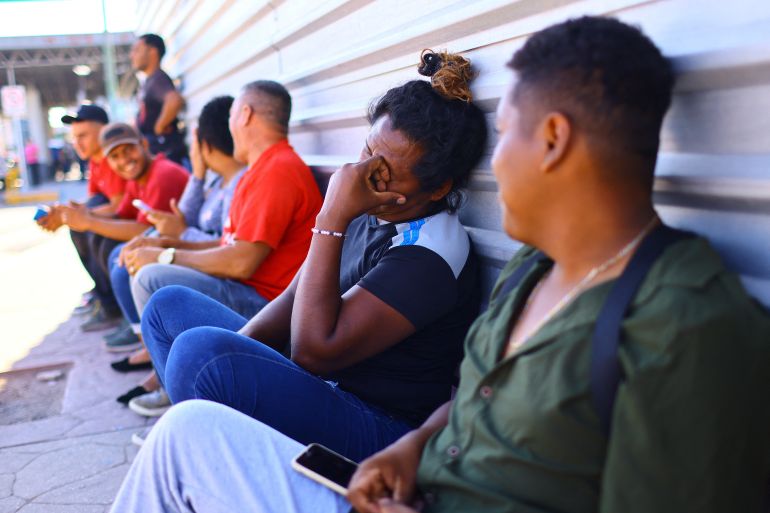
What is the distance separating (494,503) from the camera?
1369mm

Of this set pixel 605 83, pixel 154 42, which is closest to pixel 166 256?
pixel 605 83

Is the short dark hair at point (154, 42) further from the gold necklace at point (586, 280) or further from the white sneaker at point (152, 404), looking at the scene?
the gold necklace at point (586, 280)

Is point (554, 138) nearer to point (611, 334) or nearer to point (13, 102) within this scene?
point (611, 334)

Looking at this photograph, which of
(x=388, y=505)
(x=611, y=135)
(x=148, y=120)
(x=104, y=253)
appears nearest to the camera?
(x=611, y=135)

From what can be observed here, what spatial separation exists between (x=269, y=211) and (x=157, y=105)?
4.35 m

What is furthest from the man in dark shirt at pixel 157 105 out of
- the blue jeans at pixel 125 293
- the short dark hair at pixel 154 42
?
the blue jeans at pixel 125 293

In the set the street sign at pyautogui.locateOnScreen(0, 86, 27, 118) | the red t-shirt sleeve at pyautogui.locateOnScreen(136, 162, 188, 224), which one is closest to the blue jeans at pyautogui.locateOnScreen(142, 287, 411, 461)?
the red t-shirt sleeve at pyautogui.locateOnScreen(136, 162, 188, 224)

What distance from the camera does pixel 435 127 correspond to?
225 centimetres

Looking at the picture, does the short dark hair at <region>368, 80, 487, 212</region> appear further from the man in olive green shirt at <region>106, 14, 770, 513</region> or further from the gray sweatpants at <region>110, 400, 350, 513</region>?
the gray sweatpants at <region>110, 400, 350, 513</region>

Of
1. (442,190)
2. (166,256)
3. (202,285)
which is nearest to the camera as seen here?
(442,190)

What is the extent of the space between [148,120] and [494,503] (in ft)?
21.4

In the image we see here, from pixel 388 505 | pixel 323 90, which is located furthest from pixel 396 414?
pixel 323 90

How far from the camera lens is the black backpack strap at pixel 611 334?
1173 mm

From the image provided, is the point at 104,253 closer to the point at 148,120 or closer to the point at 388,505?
the point at 148,120
